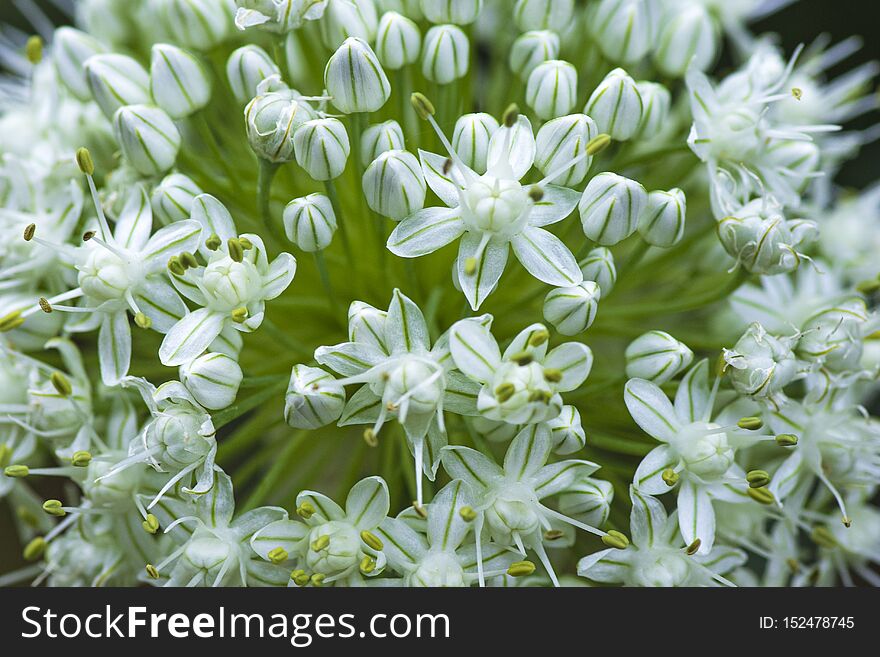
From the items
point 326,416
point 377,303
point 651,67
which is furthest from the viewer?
point 651,67

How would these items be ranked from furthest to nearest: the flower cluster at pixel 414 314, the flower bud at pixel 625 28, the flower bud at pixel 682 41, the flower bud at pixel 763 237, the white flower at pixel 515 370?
the flower bud at pixel 682 41 → the flower bud at pixel 625 28 → the flower bud at pixel 763 237 → the flower cluster at pixel 414 314 → the white flower at pixel 515 370

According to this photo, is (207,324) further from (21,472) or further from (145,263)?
(21,472)

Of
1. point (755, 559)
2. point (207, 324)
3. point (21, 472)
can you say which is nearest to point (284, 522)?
point (207, 324)

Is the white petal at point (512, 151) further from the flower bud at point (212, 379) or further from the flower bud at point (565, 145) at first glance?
the flower bud at point (212, 379)

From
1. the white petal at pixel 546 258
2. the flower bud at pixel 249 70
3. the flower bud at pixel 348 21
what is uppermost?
the flower bud at pixel 348 21

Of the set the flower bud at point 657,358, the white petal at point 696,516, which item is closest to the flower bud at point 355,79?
the flower bud at point 657,358

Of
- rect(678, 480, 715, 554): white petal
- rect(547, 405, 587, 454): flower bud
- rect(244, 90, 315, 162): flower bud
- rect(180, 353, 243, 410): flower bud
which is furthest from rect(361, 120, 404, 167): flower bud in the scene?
rect(678, 480, 715, 554): white petal
